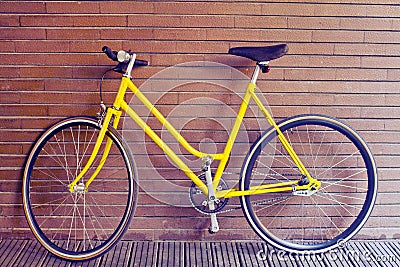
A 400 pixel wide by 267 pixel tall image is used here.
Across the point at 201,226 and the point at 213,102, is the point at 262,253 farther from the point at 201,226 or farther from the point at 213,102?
the point at 213,102

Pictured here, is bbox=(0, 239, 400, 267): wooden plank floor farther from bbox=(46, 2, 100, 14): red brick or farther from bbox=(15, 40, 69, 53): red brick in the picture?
bbox=(46, 2, 100, 14): red brick

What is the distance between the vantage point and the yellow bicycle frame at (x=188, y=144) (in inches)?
103

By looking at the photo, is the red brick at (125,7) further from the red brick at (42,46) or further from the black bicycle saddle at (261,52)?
the black bicycle saddle at (261,52)

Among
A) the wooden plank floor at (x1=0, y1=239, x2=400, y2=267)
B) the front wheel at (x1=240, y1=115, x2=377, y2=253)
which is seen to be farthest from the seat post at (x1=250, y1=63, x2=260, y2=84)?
the wooden plank floor at (x1=0, y1=239, x2=400, y2=267)

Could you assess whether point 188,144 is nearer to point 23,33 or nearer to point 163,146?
point 163,146

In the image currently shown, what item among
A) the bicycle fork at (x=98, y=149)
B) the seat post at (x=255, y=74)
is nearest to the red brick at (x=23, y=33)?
the bicycle fork at (x=98, y=149)

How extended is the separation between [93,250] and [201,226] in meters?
0.66

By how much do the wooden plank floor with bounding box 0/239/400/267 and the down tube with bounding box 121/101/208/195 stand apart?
1.28 ft

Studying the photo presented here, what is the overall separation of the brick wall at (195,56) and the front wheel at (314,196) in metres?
0.15

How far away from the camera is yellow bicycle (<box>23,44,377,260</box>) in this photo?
8.76 feet

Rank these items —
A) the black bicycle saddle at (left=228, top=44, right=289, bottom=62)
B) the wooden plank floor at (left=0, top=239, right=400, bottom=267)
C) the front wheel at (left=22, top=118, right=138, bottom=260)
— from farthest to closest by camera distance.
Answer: the front wheel at (left=22, top=118, right=138, bottom=260) → the wooden plank floor at (left=0, top=239, right=400, bottom=267) → the black bicycle saddle at (left=228, top=44, right=289, bottom=62)

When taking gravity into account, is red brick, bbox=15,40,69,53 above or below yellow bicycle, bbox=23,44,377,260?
above

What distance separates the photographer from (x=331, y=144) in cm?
287

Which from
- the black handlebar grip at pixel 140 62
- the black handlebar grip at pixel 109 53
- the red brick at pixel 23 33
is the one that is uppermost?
the red brick at pixel 23 33
